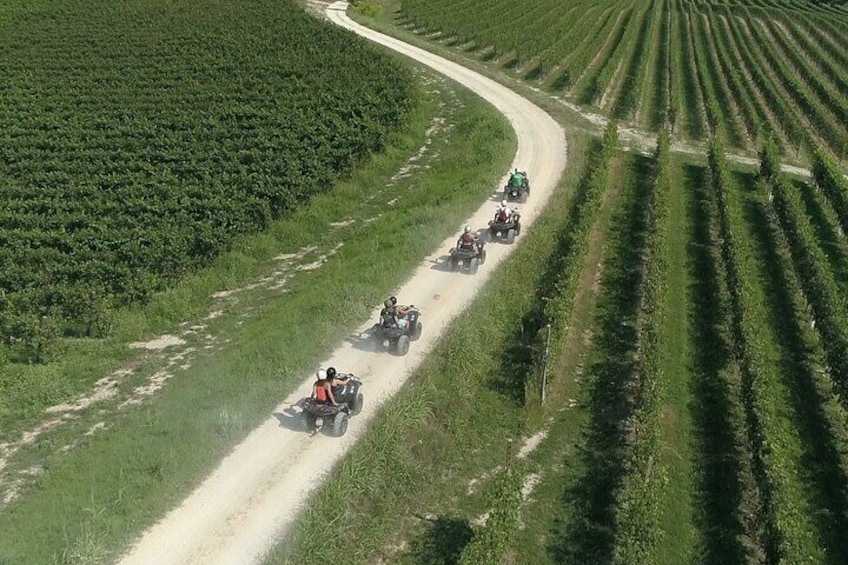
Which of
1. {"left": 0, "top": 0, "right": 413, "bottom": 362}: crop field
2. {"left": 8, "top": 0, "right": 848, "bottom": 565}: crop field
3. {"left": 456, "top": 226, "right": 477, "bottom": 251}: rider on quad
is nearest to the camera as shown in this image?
{"left": 8, "top": 0, "right": 848, "bottom": 565}: crop field

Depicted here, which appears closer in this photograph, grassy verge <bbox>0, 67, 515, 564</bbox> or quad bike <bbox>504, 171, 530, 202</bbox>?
grassy verge <bbox>0, 67, 515, 564</bbox>

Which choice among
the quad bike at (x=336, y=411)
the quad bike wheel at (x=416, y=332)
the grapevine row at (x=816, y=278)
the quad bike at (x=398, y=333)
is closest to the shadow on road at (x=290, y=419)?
the quad bike at (x=336, y=411)

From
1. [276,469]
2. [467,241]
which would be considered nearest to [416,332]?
[467,241]

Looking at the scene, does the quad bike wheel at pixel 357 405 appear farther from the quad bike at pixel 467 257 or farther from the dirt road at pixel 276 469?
the quad bike at pixel 467 257

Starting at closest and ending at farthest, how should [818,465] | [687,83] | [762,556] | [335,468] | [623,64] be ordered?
[762,556]
[335,468]
[818,465]
[687,83]
[623,64]

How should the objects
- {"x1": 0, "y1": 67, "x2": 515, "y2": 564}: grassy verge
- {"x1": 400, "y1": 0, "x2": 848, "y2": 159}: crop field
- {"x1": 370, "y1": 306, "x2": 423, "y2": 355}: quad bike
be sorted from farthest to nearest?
{"x1": 400, "y1": 0, "x2": 848, "y2": 159}: crop field
{"x1": 370, "y1": 306, "x2": 423, "y2": 355}: quad bike
{"x1": 0, "y1": 67, "x2": 515, "y2": 564}: grassy verge

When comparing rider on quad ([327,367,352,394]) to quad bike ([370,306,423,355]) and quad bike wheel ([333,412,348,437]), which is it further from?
quad bike ([370,306,423,355])

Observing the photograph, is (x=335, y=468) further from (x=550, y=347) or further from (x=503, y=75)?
(x=503, y=75)

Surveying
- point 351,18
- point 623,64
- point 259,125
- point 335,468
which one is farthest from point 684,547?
point 351,18

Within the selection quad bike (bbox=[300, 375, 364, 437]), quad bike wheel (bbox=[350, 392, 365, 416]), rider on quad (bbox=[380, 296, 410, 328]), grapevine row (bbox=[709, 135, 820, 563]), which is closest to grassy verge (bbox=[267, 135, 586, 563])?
quad bike wheel (bbox=[350, 392, 365, 416])
